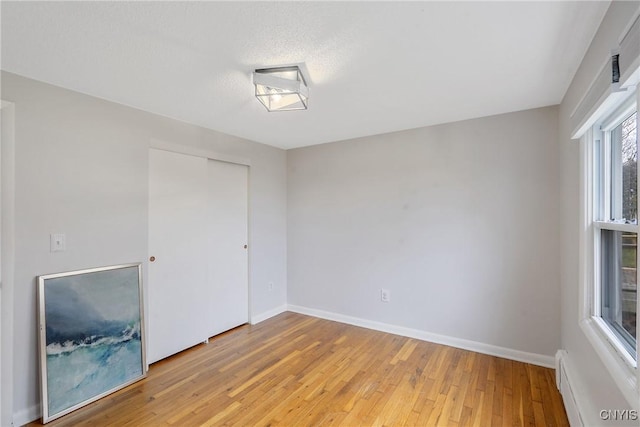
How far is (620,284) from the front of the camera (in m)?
1.50

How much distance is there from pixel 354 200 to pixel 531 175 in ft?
5.96

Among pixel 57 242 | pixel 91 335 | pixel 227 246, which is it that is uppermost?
pixel 57 242

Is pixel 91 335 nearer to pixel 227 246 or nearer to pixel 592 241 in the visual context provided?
pixel 227 246

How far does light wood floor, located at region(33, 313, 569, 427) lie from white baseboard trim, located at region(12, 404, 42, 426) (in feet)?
0.63

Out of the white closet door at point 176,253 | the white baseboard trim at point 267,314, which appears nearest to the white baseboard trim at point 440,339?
the white baseboard trim at point 267,314

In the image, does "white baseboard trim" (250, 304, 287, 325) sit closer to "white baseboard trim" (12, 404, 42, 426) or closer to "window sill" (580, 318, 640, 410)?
"white baseboard trim" (12, 404, 42, 426)

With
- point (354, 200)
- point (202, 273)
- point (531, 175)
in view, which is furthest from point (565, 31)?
point (202, 273)

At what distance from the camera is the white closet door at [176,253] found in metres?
2.67

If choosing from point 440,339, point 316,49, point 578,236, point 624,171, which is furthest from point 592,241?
point 316,49

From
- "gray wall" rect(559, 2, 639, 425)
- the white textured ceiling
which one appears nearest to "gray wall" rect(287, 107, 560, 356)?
"gray wall" rect(559, 2, 639, 425)

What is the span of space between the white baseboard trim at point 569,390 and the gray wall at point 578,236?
3 centimetres

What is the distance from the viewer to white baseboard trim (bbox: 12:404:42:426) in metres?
1.84

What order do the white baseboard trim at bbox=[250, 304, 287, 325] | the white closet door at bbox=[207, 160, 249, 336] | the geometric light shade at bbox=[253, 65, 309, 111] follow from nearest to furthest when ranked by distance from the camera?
the geometric light shade at bbox=[253, 65, 309, 111], the white closet door at bbox=[207, 160, 249, 336], the white baseboard trim at bbox=[250, 304, 287, 325]

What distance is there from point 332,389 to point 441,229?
188 centimetres
